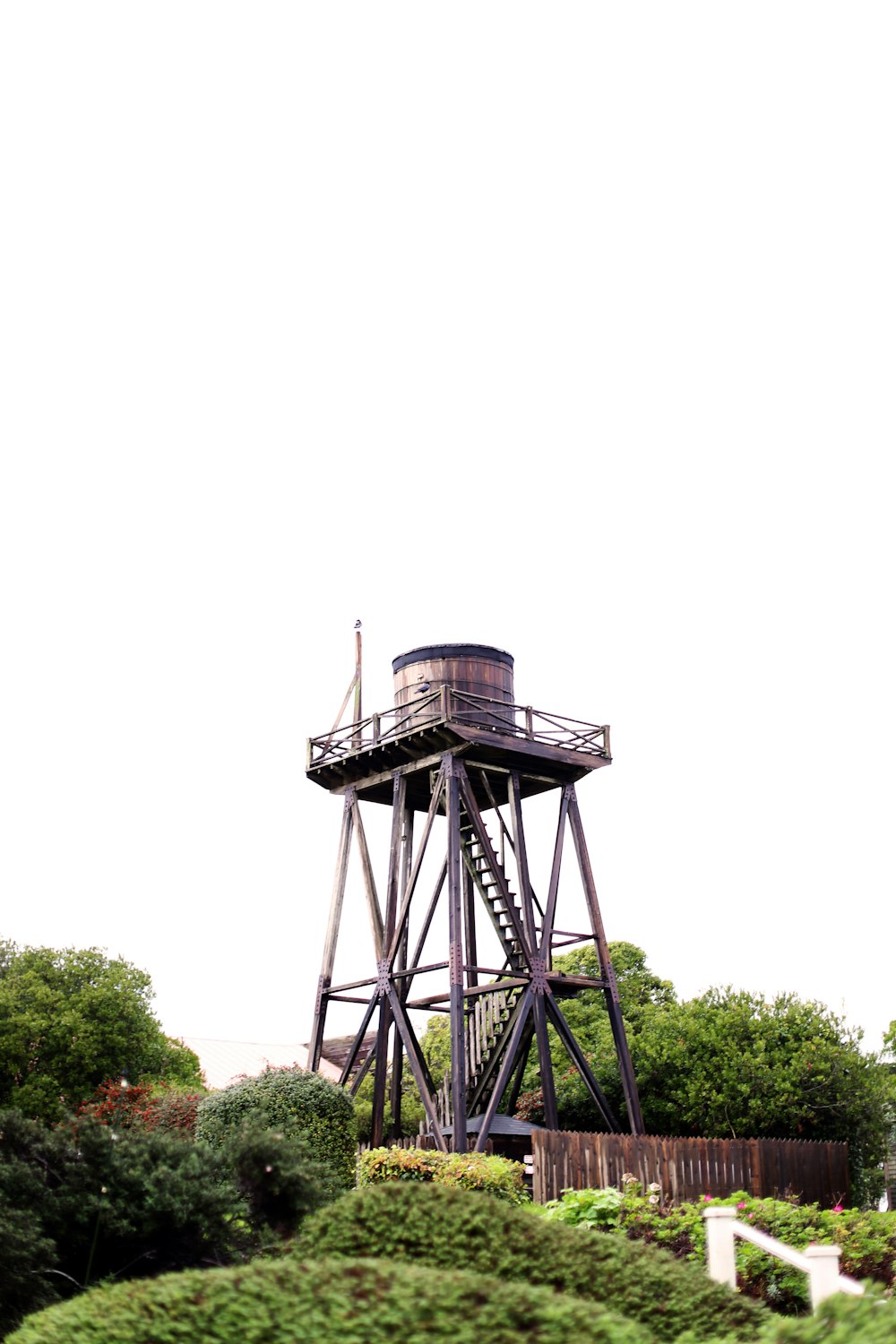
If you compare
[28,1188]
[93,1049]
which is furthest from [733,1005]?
[28,1188]

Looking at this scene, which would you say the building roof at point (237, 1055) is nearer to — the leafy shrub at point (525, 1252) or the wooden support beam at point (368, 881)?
the wooden support beam at point (368, 881)

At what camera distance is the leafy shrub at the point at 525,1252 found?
7.93 metres

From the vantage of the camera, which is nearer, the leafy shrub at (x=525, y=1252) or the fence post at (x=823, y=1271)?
the leafy shrub at (x=525, y=1252)

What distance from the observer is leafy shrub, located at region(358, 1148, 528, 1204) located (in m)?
20.3

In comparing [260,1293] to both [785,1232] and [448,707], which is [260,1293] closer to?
[785,1232]

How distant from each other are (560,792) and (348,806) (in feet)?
14.6

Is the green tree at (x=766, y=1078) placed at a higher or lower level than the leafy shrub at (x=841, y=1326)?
higher

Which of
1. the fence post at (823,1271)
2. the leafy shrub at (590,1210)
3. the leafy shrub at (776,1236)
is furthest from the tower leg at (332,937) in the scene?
the fence post at (823,1271)

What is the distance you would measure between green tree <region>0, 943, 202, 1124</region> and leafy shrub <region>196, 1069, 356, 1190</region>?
1657 cm

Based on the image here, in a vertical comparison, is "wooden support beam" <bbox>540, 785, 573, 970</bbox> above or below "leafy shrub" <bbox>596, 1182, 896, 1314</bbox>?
above

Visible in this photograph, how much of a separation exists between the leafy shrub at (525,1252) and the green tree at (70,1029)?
3141cm

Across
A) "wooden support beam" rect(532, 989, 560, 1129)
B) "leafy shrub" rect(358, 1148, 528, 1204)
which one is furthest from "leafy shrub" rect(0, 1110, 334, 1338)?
"wooden support beam" rect(532, 989, 560, 1129)

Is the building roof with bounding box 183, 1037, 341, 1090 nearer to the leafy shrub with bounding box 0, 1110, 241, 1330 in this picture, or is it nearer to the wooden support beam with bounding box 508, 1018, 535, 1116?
the wooden support beam with bounding box 508, 1018, 535, 1116

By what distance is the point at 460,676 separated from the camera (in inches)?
1093
